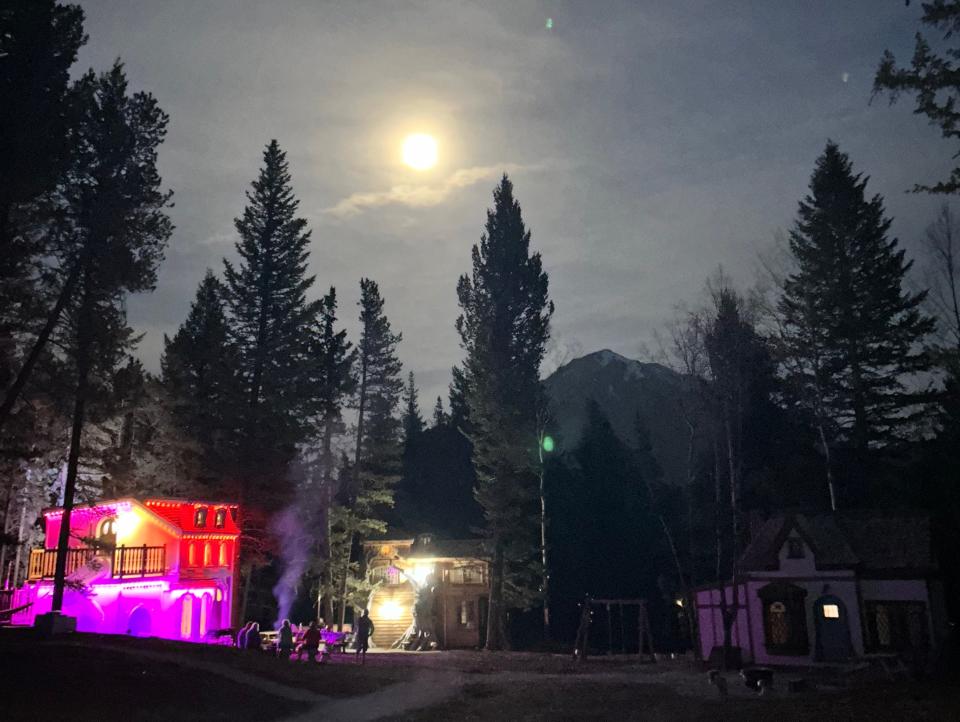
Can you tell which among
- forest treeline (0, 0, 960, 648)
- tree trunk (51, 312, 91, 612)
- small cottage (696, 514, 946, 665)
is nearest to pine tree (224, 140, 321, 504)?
forest treeline (0, 0, 960, 648)

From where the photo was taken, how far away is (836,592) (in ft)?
94.3

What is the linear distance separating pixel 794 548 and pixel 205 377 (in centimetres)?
3096

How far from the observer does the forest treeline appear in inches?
828

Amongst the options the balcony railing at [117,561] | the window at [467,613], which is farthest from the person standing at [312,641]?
the window at [467,613]

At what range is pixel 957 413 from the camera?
36.0 meters

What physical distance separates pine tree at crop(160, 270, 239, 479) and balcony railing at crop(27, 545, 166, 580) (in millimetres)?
5050

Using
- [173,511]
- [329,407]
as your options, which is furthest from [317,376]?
[173,511]

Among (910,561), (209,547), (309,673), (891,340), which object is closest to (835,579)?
(910,561)

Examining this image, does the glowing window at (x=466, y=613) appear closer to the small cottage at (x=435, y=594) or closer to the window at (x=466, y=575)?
the small cottage at (x=435, y=594)

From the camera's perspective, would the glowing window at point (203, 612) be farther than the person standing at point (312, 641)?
Yes

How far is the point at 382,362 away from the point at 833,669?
100 ft

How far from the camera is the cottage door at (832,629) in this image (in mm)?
28125

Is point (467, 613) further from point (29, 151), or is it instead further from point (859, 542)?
point (29, 151)

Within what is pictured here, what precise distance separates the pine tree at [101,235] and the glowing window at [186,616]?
29.3 ft
